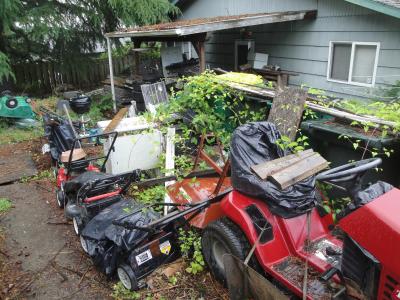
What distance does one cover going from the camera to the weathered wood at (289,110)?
4461mm

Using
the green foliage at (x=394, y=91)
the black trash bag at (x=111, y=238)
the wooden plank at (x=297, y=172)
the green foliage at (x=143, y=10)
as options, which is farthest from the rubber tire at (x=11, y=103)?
the green foliage at (x=394, y=91)

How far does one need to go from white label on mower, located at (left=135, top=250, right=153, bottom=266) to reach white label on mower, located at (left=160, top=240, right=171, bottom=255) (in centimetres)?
15

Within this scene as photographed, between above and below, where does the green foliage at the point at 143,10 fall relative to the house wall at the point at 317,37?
above

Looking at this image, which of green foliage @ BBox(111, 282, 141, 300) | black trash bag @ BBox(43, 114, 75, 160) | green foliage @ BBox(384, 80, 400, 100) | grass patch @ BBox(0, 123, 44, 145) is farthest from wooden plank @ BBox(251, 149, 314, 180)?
grass patch @ BBox(0, 123, 44, 145)

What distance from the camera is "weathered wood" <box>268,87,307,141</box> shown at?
446 cm

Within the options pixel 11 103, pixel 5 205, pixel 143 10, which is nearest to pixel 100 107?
pixel 11 103

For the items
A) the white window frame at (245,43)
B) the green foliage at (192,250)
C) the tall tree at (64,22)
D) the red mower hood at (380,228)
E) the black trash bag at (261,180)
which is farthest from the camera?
the tall tree at (64,22)

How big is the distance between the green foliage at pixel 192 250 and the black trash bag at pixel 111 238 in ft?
1.42

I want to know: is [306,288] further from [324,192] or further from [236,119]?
[236,119]

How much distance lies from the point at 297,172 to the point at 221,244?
1.06 m

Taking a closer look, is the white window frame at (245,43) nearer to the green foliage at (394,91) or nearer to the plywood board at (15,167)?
the green foliage at (394,91)

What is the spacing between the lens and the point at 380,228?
201 centimetres

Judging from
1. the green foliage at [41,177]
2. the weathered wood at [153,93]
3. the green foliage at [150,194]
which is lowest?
the green foliage at [41,177]

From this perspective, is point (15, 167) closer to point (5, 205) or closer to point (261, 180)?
point (5, 205)
